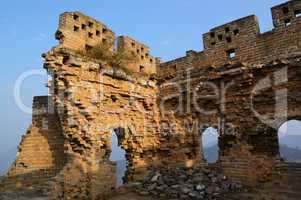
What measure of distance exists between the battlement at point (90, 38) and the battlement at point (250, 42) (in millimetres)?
1457

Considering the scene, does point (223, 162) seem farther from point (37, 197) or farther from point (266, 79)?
point (37, 197)

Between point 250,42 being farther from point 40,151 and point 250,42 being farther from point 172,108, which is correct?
point 40,151

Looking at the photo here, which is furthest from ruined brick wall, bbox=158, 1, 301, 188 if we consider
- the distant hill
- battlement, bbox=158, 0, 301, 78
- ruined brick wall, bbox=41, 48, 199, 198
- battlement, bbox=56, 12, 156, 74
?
the distant hill

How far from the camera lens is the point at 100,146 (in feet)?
28.1

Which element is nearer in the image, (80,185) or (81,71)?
(80,185)

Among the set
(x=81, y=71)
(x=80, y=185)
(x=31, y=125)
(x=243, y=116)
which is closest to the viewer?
(x=80, y=185)

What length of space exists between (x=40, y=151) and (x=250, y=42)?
8.26 meters

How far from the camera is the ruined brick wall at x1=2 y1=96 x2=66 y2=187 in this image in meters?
9.15

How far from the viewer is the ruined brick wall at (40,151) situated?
9148 millimetres

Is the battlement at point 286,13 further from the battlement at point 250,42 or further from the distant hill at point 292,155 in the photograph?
the distant hill at point 292,155

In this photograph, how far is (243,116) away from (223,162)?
67.4 inches

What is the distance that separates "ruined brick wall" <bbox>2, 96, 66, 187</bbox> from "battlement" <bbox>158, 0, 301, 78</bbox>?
4.75 m

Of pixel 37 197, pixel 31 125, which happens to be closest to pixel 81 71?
pixel 31 125

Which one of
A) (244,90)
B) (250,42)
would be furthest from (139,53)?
(244,90)
